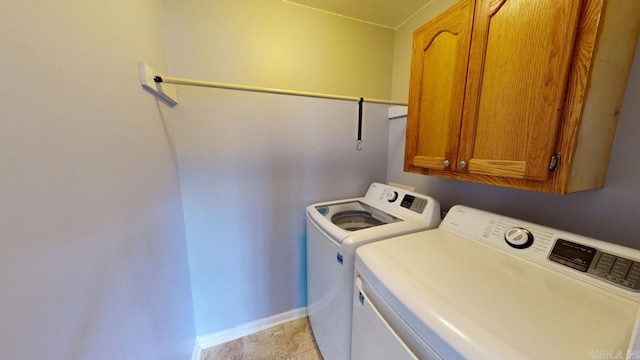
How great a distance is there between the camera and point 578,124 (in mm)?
644

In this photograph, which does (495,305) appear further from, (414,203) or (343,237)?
(414,203)

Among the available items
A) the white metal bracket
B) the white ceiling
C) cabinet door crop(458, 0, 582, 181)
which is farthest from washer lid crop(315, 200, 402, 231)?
the white ceiling

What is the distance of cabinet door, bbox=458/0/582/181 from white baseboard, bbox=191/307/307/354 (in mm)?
1743

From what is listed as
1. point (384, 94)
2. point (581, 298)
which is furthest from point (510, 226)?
point (384, 94)

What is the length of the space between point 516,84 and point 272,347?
6.88 feet

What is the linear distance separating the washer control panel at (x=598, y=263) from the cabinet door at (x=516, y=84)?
281 millimetres

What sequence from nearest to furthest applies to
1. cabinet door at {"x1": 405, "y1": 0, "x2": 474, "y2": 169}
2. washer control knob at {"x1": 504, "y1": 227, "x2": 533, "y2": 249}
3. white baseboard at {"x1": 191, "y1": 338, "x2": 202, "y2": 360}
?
1. washer control knob at {"x1": 504, "y1": 227, "x2": 533, "y2": 249}
2. cabinet door at {"x1": 405, "y1": 0, "x2": 474, "y2": 169}
3. white baseboard at {"x1": 191, "y1": 338, "x2": 202, "y2": 360}

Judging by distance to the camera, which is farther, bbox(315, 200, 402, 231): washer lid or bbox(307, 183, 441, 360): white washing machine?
bbox(315, 200, 402, 231): washer lid

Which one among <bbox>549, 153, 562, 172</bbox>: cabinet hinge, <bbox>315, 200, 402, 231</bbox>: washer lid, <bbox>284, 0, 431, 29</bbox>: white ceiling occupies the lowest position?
<bbox>315, 200, 402, 231</bbox>: washer lid

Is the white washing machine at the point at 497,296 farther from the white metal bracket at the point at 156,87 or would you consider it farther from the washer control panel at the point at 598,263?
the white metal bracket at the point at 156,87

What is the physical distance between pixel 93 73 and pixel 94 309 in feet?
2.16

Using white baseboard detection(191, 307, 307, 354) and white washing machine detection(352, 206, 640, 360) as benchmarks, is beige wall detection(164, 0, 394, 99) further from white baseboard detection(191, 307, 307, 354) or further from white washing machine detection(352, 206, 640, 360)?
white baseboard detection(191, 307, 307, 354)

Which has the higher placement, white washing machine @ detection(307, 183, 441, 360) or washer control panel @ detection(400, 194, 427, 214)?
washer control panel @ detection(400, 194, 427, 214)

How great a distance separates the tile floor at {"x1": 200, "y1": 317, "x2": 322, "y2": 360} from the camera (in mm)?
1481
